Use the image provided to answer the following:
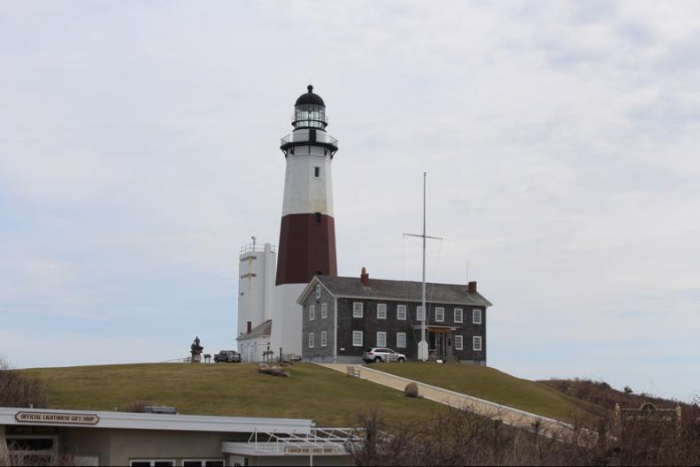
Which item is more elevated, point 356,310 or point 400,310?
point 400,310

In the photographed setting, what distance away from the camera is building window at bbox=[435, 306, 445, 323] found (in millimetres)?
71188

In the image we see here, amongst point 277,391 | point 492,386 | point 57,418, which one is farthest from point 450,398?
point 57,418

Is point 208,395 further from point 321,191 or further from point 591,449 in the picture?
point 321,191

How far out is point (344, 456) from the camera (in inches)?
1035

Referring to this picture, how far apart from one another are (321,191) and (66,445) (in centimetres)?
4619

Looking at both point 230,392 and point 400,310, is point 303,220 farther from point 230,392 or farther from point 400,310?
point 230,392

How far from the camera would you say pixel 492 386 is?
53906 millimetres

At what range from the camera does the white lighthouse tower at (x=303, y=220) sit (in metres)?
72.2

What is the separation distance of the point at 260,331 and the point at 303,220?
13714mm

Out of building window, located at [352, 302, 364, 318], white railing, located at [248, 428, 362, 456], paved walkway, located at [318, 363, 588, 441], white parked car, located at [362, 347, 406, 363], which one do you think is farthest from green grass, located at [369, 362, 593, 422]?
white railing, located at [248, 428, 362, 456]

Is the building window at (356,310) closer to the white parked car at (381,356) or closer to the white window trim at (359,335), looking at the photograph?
the white window trim at (359,335)

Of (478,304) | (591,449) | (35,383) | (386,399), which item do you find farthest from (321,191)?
(591,449)

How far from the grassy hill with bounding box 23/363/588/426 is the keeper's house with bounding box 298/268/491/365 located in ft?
27.5

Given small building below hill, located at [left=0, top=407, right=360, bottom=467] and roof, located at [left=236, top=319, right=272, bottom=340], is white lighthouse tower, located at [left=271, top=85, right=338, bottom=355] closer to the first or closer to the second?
roof, located at [left=236, top=319, right=272, bottom=340]
